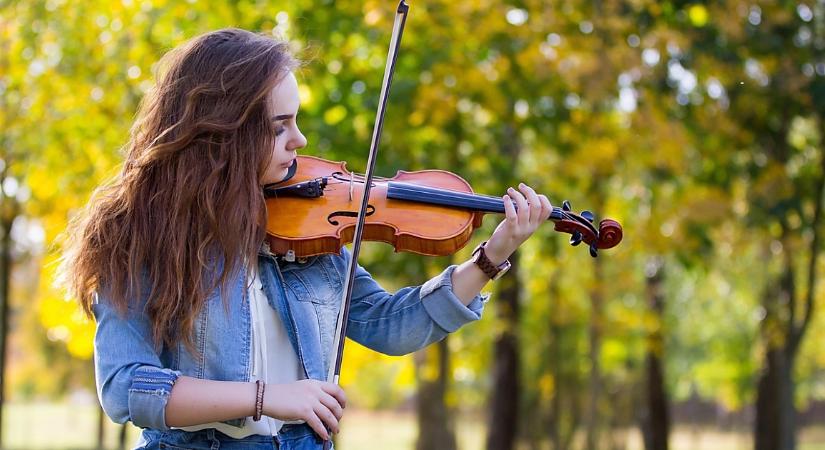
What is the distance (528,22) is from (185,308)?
7076 millimetres

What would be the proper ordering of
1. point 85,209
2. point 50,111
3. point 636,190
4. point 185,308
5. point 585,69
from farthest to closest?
point 636,190, point 50,111, point 585,69, point 85,209, point 185,308

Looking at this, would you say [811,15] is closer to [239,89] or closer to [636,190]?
[636,190]

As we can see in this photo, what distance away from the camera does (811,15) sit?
10781mm

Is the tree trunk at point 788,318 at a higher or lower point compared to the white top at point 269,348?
lower

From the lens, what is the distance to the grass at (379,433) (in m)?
32.8

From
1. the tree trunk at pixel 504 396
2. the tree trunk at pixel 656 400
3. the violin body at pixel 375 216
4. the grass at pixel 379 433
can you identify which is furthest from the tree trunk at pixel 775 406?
the grass at pixel 379 433

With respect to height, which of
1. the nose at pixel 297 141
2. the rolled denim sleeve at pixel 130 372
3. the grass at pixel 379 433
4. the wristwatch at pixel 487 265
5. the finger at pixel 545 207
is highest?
the nose at pixel 297 141

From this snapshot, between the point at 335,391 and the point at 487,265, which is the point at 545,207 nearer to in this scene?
the point at 487,265

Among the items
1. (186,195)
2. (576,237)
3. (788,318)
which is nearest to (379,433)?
(788,318)

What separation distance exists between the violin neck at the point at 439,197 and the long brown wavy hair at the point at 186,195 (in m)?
0.48

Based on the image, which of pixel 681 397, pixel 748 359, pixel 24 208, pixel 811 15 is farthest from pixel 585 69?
pixel 681 397

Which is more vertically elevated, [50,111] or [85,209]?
[50,111]

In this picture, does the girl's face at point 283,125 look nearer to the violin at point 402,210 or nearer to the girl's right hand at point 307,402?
the violin at point 402,210

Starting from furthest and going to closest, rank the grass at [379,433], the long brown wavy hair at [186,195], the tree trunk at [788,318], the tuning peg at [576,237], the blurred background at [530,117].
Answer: the grass at [379,433]
the tree trunk at [788,318]
the blurred background at [530,117]
the tuning peg at [576,237]
the long brown wavy hair at [186,195]
